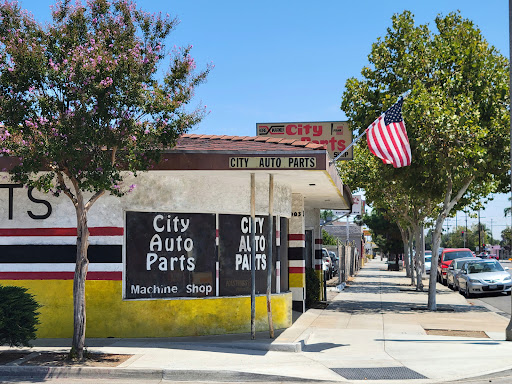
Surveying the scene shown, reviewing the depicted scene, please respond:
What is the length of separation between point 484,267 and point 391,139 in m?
16.0

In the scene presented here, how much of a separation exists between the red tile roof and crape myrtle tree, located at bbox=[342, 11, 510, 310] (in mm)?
7265

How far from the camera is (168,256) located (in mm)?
13289

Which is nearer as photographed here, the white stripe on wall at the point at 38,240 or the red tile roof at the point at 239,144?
the red tile roof at the point at 239,144

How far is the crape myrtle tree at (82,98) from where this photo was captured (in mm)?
9828

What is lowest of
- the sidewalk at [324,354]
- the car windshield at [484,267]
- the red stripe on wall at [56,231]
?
the sidewalk at [324,354]

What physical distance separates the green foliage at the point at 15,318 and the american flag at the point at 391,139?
24.1ft

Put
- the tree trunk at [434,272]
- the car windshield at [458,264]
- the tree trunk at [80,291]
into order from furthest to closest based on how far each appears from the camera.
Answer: the car windshield at [458,264] → the tree trunk at [434,272] → the tree trunk at [80,291]

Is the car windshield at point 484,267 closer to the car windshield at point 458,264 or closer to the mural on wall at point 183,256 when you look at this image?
the car windshield at point 458,264

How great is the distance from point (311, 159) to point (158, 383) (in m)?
4.64

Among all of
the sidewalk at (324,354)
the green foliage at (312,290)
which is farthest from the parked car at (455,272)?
the sidewalk at (324,354)

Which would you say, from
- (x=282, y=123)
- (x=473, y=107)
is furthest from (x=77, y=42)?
(x=282, y=123)

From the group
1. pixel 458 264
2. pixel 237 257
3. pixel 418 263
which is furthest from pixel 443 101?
pixel 458 264

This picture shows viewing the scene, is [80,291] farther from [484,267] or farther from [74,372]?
[484,267]

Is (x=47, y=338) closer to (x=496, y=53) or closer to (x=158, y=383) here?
(x=158, y=383)
